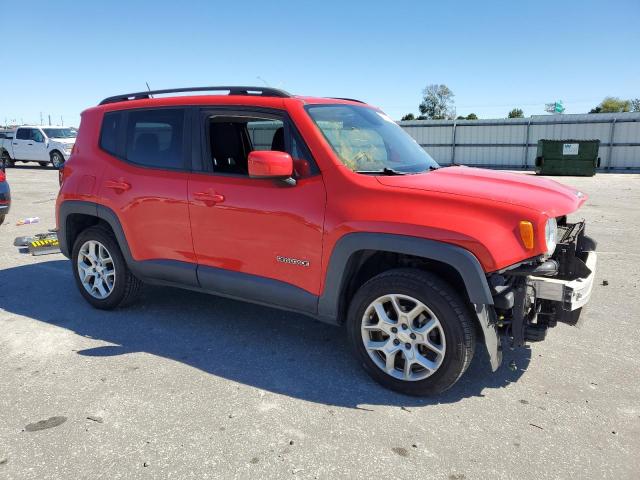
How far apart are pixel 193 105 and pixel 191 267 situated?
128 centimetres

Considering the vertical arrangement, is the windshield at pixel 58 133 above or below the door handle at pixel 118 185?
above

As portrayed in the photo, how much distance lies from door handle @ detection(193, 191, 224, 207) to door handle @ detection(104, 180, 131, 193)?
0.81m

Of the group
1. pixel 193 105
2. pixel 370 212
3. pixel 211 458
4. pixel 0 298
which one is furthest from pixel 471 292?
pixel 0 298

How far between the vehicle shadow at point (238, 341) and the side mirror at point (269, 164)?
4.47ft

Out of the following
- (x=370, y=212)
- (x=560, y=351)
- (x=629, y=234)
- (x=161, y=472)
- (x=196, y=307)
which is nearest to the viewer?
(x=161, y=472)

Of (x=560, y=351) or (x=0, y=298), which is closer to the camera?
(x=560, y=351)

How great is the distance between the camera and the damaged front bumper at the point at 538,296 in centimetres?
291

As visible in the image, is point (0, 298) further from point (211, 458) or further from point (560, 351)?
point (560, 351)


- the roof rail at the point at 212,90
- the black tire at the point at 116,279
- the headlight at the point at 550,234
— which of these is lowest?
the black tire at the point at 116,279

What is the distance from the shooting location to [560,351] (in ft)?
12.4

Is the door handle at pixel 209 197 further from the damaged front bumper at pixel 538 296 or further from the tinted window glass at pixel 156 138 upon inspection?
the damaged front bumper at pixel 538 296

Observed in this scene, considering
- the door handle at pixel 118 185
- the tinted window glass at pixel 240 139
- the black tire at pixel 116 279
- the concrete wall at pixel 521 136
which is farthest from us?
the concrete wall at pixel 521 136

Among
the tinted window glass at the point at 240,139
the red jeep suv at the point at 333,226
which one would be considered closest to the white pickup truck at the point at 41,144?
the red jeep suv at the point at 333,226

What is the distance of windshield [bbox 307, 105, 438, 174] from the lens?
11.3 feet
